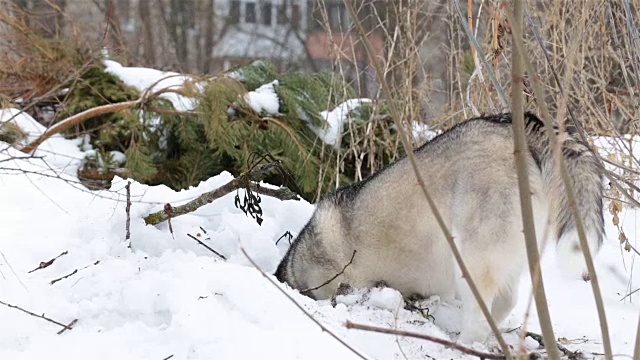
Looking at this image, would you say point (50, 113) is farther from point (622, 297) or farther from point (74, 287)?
point (622, 297)

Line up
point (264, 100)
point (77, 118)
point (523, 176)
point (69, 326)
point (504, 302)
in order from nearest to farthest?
point (523, 176), point (69, 326), point (504, 302), point (77, 118), point (264, 100)

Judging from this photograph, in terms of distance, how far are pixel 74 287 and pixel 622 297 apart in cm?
286

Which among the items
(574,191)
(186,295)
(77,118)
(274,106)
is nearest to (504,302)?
(574,191)

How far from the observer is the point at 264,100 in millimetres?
6656

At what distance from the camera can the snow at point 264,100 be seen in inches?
258

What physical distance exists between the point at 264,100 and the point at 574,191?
3999mm

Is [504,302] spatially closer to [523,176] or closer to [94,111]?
[523,176]

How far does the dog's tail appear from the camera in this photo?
2.87m

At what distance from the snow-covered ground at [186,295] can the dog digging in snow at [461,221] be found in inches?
7.4

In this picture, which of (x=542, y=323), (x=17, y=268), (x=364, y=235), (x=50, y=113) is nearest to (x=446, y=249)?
(x=364, y=235)

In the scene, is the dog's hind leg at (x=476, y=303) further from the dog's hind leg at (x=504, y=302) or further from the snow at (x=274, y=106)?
the snow at (x=274, y=106)

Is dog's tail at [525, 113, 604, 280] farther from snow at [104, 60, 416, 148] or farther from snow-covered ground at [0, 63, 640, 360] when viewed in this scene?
snow at [104, 60, 416, 148]

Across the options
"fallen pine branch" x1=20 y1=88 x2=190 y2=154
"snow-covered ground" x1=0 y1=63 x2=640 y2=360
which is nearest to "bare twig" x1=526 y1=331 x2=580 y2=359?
"snow-covered ground" x1=0 y1=63 x2=640 y2=360

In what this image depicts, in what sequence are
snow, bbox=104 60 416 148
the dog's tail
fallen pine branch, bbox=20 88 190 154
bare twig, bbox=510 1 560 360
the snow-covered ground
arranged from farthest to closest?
snow, bbox=104 60 416 148, fallen pine branch, bbox=20 88 190 154, the dog's tail, the snow-covered ground, bare twig, bbox=510 1 560 360
